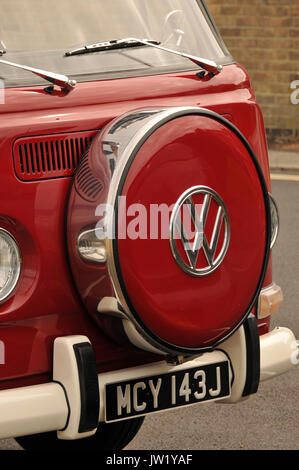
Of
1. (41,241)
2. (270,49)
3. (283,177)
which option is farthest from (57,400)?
(270,49)

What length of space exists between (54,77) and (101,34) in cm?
59

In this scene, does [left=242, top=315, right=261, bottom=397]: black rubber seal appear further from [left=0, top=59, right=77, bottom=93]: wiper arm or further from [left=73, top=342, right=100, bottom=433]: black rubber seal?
[left=0, top=59, right=77, bottom=93]: wiper arm

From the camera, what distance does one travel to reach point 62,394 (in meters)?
3.79

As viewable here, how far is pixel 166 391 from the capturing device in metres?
4.02

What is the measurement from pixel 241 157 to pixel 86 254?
67cm

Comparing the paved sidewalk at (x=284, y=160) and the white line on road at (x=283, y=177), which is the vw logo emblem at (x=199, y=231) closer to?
the white line on road at (x=283, y=177)

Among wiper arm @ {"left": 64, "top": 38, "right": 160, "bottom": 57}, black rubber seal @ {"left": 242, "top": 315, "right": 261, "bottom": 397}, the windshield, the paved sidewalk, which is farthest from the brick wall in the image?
black rubber seal @ {"left": 242, "top": 315, "right": 261, "bottom": 397}

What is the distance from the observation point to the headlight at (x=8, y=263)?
3.80m

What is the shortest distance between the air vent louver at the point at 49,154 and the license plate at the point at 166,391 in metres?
0.77

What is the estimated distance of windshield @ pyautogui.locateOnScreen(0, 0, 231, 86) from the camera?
420 centimetres

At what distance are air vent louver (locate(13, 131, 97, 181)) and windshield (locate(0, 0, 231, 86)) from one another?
0.85 feet
